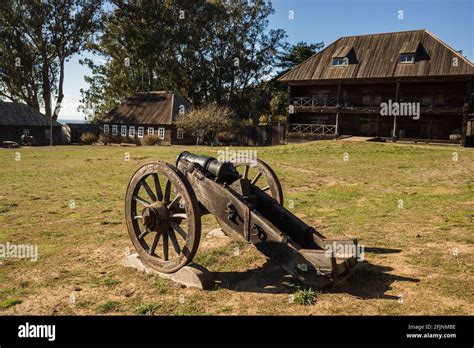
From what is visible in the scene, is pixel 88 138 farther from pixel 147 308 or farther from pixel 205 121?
pixel 147 308

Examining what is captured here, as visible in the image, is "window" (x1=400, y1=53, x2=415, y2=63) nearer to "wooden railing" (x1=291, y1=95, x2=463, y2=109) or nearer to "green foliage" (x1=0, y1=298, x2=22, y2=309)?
"wooden railing" (x1=291, y1=95, x2=463, y2=109)

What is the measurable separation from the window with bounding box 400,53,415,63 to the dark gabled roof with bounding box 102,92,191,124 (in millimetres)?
21168

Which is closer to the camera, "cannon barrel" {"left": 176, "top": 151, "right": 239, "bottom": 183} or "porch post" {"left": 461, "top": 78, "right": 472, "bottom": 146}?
Answer: "cannon barrel" {"left": 176, "top": 151, "right": 239, "bottom": 183}

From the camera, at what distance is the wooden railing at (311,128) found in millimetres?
32750

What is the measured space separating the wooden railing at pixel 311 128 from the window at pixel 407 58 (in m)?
7.08

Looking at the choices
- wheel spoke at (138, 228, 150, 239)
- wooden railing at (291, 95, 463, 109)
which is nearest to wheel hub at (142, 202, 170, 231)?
wheel spoke at (138, 228, 150, 239)

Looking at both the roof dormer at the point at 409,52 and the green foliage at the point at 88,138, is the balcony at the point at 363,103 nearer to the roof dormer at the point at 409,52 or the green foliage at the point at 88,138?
the roof dormer at the point at 409,52

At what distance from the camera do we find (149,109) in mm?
41344

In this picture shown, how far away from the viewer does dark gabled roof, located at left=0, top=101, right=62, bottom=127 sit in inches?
1520

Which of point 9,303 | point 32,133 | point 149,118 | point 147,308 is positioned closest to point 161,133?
point 149,118

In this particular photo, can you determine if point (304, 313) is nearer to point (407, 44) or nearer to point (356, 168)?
point (356, 168)

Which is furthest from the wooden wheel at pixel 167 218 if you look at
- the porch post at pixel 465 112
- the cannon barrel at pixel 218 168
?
the porch post at pixel 465 112

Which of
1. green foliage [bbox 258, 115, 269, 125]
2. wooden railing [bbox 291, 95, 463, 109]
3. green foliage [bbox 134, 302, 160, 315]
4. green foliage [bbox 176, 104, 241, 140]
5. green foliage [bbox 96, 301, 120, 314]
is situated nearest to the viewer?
green foliage [bbox 134, 302, 160, 315]

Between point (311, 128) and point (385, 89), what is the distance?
6.52 metres
